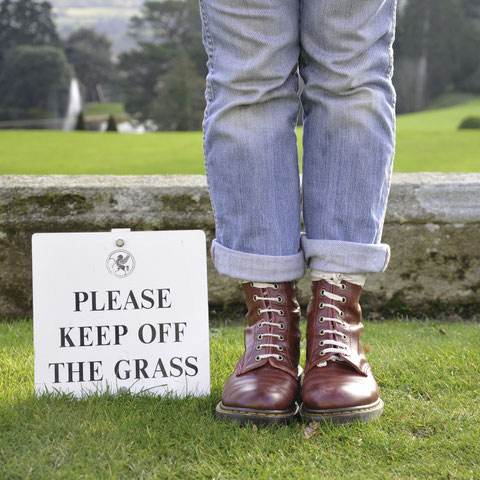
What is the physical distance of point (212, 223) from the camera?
1698 millimetres

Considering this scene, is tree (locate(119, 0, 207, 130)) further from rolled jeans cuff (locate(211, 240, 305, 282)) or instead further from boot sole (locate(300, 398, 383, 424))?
boot sole (locate(300, 398, 383, 424))

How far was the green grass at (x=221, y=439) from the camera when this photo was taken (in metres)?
0.85

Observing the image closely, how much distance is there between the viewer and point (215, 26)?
104cm

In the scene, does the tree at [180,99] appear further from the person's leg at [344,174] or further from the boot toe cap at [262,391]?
the boot toe cap at [262,391]

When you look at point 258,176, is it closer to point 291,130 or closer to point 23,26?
point 291,130

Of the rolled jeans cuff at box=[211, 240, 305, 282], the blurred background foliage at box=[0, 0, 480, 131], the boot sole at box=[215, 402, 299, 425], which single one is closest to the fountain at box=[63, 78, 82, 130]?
the blurred background foliage at box=[0, 0, 480, 131]

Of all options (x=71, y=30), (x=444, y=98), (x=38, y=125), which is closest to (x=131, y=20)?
(x=71, y=30)

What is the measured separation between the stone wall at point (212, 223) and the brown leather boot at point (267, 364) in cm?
63

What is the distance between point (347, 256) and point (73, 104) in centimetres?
3988

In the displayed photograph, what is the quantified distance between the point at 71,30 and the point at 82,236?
46.0 metres

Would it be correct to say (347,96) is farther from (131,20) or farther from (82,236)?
(131,20)

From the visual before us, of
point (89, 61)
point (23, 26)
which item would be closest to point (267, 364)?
point (23, 26)

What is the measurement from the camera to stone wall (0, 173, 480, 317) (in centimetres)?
165

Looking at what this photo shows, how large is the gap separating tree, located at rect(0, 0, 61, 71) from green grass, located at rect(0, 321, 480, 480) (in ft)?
132
